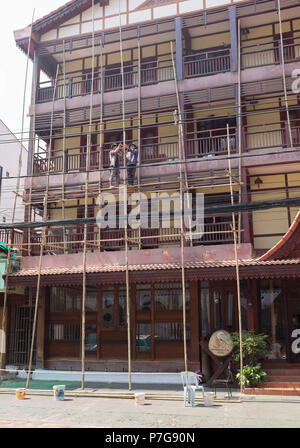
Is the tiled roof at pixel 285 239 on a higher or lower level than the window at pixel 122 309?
higher

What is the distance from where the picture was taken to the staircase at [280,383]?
516 inches

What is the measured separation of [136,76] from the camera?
2153 centimetres

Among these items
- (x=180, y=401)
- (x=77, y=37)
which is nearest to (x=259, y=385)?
(x=180, y=401)

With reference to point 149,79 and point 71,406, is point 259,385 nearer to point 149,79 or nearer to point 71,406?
point 71,406

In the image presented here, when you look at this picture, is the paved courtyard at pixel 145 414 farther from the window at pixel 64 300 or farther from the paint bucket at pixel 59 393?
the window at pixel 64 300

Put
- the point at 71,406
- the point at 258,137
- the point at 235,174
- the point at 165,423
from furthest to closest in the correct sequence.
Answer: the point at 258,137 → the point at 235,174 → the point at 71,406 → the point at 165,423

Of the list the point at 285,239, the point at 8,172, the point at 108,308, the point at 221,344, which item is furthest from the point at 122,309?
the point at 8,172

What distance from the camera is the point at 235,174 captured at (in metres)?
17.7

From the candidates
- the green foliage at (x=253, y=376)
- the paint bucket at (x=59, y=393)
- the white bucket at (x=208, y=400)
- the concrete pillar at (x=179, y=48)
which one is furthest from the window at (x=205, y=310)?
the concrete pillar at (x=179, y=48)

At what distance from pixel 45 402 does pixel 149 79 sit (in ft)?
49.0

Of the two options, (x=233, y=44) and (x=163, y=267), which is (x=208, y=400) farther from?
(x=233, y=44)

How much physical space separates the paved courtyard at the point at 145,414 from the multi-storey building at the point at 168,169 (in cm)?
317

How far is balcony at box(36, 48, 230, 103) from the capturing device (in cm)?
2017

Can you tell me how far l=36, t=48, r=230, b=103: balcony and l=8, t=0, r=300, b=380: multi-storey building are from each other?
0.09 meters
